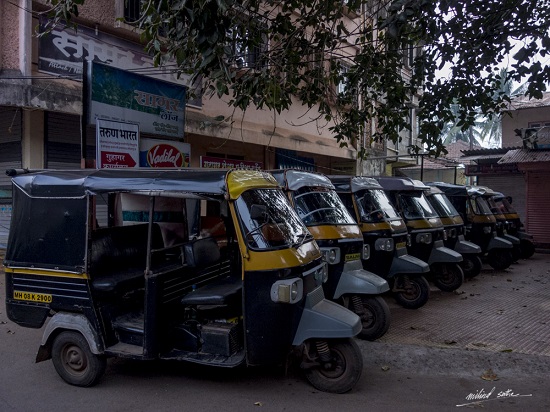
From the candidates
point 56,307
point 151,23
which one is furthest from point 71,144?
point 56,307

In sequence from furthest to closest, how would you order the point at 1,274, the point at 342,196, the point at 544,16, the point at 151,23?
the point at 1,274 → the point at 342,196 → the point at 544,16 → the point at 151,23

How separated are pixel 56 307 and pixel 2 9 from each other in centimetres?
686

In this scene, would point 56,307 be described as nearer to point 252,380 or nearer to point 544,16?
point 252,380

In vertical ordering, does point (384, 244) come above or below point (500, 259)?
above

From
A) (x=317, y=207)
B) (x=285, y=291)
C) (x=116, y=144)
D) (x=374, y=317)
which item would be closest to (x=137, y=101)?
(x=116, y=144)

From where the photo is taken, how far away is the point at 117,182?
4703 mm

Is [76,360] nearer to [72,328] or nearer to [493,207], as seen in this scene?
[72,328]

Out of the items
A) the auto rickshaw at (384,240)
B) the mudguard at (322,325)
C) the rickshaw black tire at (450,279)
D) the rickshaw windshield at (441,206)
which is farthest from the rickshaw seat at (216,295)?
the rickshaw windshield at (441,206)

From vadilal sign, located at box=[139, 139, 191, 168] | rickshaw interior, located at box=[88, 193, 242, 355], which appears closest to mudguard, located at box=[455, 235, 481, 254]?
vadilal sign, located at box=[139, 139, 191, 168]

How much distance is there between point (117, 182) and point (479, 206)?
32.9 feet

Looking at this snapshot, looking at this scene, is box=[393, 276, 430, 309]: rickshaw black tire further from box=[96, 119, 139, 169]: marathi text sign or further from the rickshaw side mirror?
box=[96, 119, 139, 169]: marathi text sign

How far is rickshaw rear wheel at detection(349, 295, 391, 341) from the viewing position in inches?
249

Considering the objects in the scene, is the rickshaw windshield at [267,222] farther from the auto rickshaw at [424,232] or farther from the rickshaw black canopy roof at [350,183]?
the auto rickshaw at [424,232]

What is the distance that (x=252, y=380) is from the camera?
4.98 m
